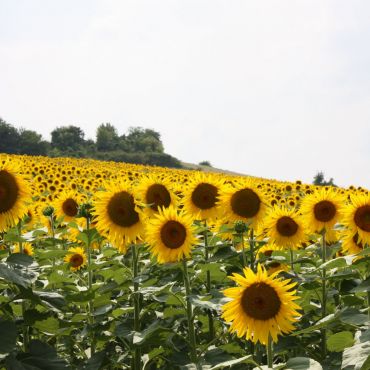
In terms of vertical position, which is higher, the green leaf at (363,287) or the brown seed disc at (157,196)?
the brown seed disc at (157,196)

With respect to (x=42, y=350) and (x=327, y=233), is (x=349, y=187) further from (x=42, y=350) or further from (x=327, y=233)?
(x=42, y=350)

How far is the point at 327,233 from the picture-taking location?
23.4 feet

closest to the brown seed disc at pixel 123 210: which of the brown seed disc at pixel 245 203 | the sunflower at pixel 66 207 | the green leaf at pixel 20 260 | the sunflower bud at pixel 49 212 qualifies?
the brown seed disc at pixel 245 203

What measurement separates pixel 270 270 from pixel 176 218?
7.56ft

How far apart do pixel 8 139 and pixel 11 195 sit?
8829cm

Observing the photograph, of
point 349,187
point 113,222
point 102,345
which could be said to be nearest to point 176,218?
point 113,222

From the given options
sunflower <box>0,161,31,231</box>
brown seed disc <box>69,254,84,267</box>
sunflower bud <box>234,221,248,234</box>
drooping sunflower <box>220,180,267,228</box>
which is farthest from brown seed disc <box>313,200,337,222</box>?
brown seed disc <box>69,254,84,267</box>

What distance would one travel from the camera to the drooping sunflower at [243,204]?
6.75m

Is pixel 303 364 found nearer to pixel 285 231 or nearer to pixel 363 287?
pixel 363 287

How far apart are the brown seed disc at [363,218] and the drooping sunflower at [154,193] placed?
194cm

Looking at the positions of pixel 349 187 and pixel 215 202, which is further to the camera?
pixel 349 187

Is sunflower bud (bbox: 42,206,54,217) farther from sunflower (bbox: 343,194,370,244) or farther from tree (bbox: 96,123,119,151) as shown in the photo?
tree (bbox: 96,123,119,151)

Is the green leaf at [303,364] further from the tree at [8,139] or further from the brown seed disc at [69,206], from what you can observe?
the tree at [8,139]

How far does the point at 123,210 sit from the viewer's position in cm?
616
